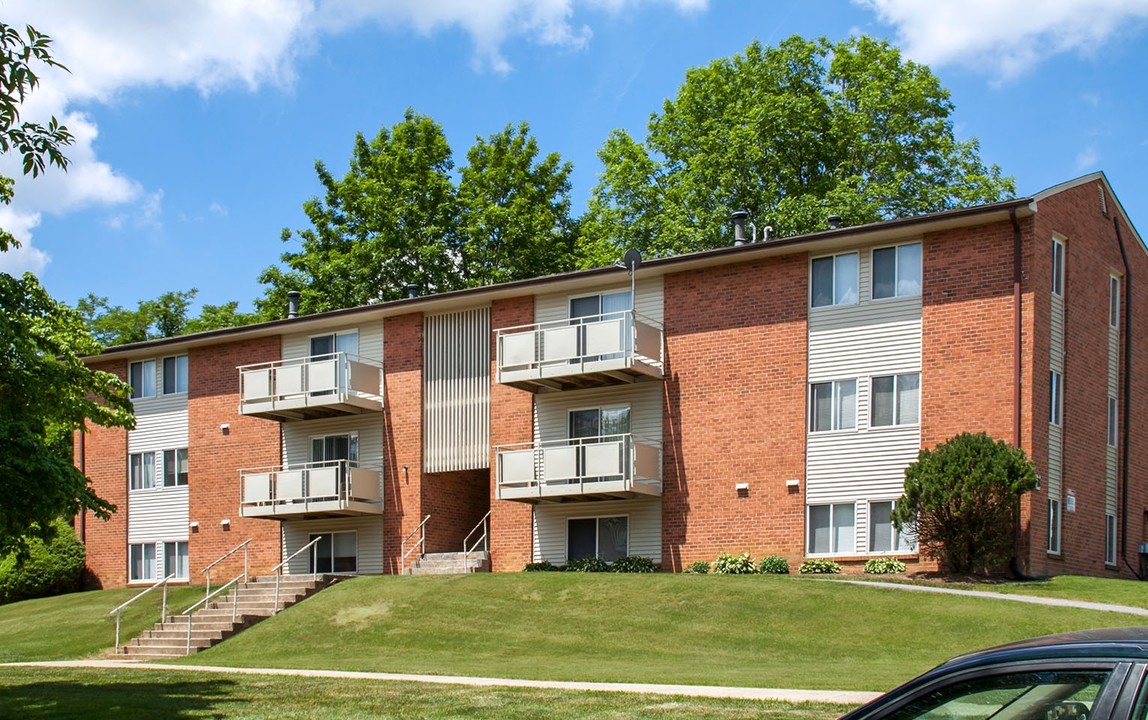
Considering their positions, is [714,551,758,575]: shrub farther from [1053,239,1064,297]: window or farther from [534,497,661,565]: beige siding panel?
[1053,239,1064,297]: window

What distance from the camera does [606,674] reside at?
17.9m

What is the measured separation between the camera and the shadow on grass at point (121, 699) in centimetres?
1446

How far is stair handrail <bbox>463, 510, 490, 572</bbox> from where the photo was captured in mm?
32881

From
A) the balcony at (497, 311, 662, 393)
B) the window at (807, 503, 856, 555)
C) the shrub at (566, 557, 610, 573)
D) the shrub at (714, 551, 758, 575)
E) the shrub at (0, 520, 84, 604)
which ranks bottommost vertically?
the shrub at (0, 520, 84, 604)

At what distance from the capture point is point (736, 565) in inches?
1145

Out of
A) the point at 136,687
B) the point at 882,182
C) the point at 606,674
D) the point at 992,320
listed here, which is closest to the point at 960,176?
the point at 882,182

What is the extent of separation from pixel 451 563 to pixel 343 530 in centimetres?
433

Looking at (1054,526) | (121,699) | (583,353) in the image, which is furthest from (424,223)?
(121,699)

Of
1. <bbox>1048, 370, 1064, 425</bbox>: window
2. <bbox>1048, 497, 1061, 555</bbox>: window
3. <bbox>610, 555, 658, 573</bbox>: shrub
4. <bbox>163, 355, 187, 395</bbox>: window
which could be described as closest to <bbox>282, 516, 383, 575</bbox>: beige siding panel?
<bbox>163, 355, 187, 395</bbox>: window

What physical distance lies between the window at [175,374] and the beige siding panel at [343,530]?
5.94 metres

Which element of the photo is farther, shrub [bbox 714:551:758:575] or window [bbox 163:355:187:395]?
window [bbox 163:355:187:395]

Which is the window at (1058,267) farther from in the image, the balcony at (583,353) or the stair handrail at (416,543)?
the stair handrail at (416,543)

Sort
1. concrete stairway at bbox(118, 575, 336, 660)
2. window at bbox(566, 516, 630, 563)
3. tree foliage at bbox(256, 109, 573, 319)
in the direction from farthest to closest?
tree foliage at bbox(256, 109, 573, 319), window at bbox(566, 516, 630, 563), concrete stairway at bbox(118, 575, 336, 660)

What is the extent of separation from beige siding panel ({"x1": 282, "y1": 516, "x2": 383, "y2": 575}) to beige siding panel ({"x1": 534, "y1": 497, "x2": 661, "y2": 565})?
4916 millimetres
